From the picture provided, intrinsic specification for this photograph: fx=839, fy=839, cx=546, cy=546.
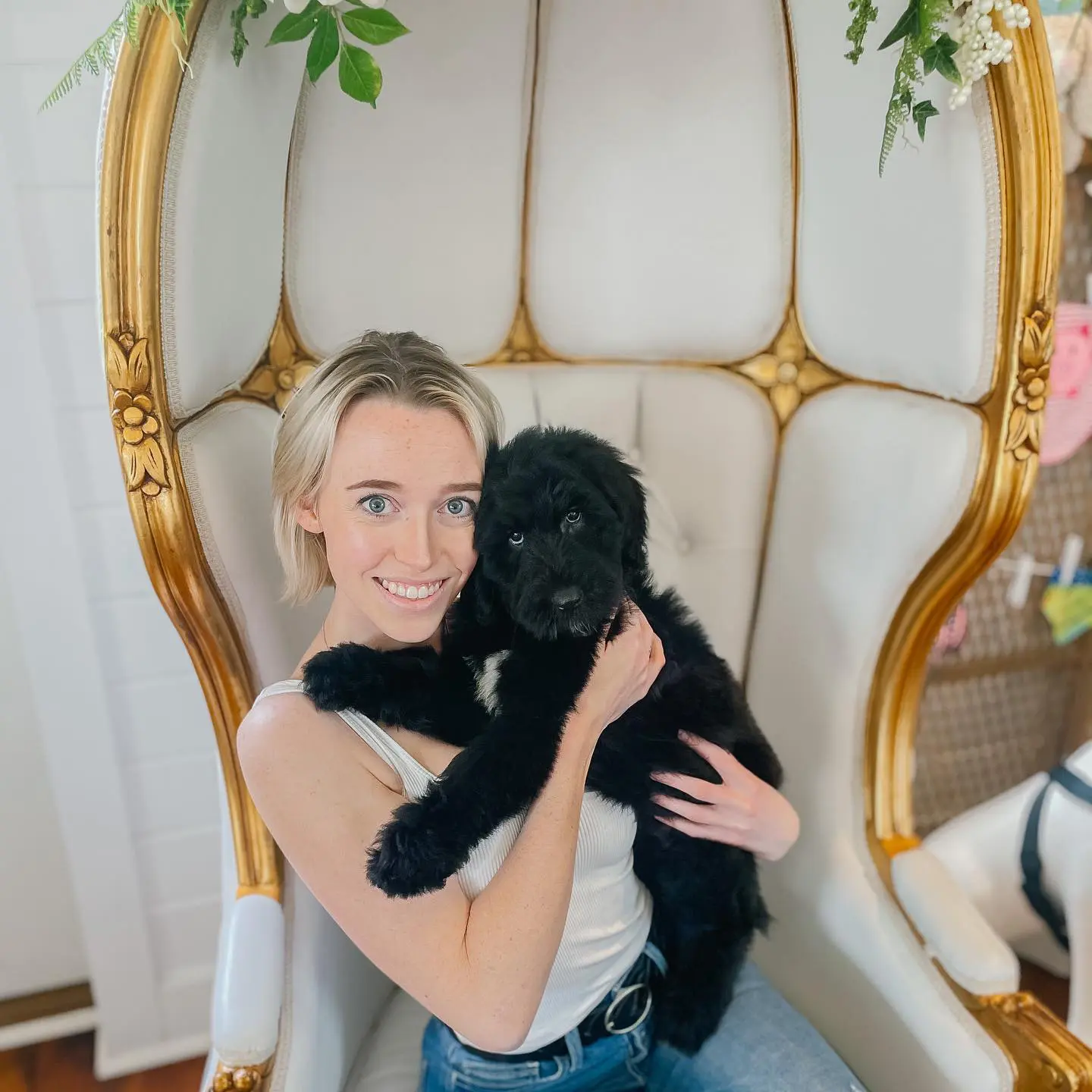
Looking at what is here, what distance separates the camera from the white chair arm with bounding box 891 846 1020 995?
100 centimetres

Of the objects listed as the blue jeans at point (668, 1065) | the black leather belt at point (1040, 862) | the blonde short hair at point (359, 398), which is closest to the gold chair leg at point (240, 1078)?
the blue jeans at point (668, 1065)

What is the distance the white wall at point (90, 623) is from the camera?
1.20 m

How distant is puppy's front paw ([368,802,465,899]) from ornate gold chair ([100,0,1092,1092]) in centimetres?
31

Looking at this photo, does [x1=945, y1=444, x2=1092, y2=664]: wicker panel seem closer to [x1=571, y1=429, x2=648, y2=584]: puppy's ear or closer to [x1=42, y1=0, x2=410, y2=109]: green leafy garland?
[x1=571, y1=429, x2=648, y2=584]: puppy's ear

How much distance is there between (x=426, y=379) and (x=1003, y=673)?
1702 mm

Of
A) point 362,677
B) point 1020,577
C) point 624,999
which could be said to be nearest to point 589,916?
point 624,999

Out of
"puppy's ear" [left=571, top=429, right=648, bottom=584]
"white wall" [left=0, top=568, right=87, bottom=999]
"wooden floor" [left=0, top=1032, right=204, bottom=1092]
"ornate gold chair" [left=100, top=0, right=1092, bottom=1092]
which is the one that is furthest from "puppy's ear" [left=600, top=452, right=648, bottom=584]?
"wooden floor" [left=0, top=1032, right=204, bottom=1092]

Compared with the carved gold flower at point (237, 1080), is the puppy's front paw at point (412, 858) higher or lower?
higher

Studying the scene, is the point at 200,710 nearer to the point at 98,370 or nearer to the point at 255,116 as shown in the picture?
the point at 98,370

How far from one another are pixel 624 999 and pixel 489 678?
42 cm

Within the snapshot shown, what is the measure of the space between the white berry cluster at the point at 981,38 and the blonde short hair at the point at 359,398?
1.96 feet

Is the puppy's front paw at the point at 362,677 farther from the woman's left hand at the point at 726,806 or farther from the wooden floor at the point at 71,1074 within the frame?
the wooden floor at the point at 71,1074

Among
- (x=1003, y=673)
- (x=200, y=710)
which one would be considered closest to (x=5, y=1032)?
(x=200, y=710)

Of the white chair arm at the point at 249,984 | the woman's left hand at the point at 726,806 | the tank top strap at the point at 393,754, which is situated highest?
the tank top strap at the point at 393,754
